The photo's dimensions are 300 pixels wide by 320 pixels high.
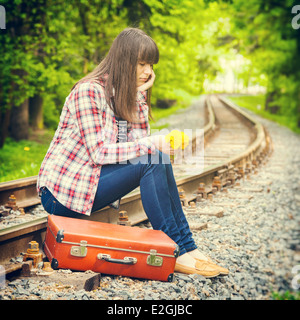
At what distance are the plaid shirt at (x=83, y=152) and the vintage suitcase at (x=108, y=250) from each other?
0.62 feet

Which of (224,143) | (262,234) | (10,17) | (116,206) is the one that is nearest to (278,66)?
(224,143)

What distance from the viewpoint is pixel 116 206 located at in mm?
3207

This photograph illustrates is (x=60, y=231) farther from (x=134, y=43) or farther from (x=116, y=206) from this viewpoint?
(x=134, y=43)

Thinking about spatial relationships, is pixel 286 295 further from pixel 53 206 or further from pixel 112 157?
pixel 53 206

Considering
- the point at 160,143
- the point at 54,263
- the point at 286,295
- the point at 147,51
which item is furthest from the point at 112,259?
the point at 286,295

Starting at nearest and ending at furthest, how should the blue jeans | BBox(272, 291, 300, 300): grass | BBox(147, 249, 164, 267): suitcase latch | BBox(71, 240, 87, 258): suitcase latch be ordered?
1. BBox(71, 240, 87, 258): suitcase latch
2. BBox(147, 249, 164, 267): suitcase latch
3. the blue jeans
4. BBox(272, 291, 300, 300): grass

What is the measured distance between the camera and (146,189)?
279 cm

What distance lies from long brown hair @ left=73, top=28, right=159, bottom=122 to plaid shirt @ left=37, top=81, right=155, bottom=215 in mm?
80

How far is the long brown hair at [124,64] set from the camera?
2812 millimetres

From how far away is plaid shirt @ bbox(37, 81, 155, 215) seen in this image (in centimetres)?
271

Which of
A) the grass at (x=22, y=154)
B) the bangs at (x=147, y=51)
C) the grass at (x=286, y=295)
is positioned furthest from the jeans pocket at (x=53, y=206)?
the grass at (x=22, y=154)

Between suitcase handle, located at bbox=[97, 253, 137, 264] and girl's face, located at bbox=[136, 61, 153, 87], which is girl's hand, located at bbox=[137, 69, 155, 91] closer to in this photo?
girl's face, located at bbox=[136, 61, 153, 87]

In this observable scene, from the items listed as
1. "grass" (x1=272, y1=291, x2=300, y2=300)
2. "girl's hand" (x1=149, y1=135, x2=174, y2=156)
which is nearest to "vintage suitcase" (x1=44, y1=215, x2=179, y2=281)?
"girl's hand" (x1=149, y1=135, x2=174, y2=156)

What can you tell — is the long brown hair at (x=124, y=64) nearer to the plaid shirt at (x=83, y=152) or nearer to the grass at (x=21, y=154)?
the plaid shirt at (x=83, y=152)
